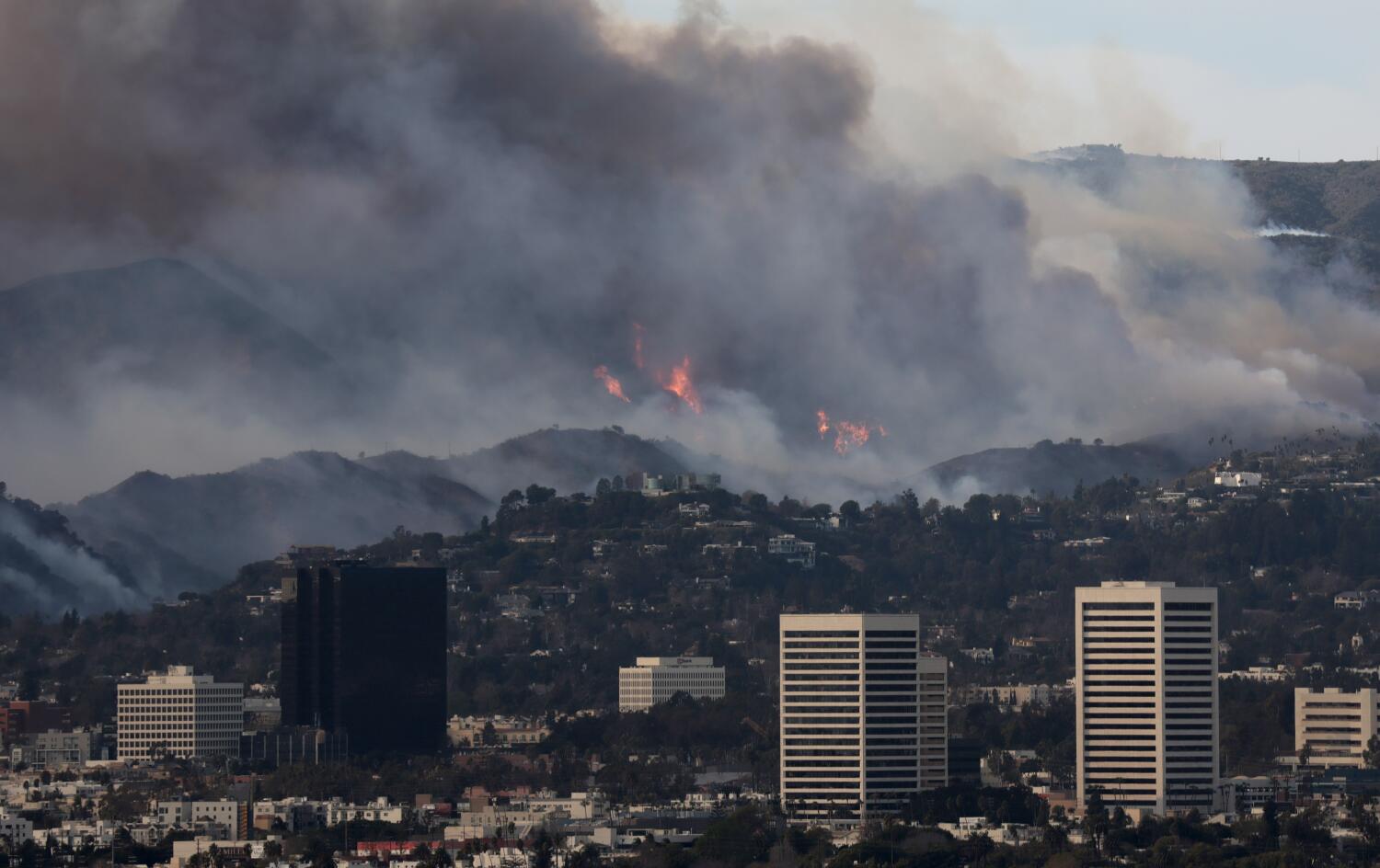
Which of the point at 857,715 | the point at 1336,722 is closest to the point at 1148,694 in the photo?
the point at 857,715

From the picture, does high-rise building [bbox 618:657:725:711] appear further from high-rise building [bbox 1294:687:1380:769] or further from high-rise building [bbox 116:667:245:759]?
high-rise building [bbox 1294:687:1380:769]

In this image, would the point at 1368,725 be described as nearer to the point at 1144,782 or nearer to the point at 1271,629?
the point at 1144,782

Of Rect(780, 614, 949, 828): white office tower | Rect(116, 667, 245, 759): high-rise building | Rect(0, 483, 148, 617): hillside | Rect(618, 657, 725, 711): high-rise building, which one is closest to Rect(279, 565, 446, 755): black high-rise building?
Rect(116, 667, 245, 759): high-rise building

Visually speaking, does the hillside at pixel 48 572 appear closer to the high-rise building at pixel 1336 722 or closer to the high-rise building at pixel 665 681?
the high-rise building at pixel 665 681

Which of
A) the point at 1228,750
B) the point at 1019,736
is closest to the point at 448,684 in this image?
the point at 1019,736

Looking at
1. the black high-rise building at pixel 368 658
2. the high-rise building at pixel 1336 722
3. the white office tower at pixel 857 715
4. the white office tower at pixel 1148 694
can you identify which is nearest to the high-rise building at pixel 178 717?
the black high-rise building at pixel 368 658

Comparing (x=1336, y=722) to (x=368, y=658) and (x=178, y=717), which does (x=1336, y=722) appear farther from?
(x=178, y=717)
